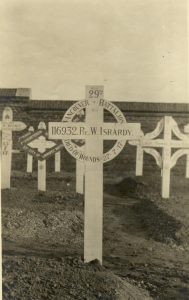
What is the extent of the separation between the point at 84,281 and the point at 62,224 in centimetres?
177

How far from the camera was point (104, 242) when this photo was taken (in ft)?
13.7

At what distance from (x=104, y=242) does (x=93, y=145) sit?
1768 mm

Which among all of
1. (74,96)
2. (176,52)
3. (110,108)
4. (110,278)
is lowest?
(110,278)

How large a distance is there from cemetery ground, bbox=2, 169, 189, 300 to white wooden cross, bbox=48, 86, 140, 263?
33 cm

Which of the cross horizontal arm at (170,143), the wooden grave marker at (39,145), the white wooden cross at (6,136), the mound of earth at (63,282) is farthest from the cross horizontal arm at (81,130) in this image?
the cross horizontal arm at (170,143)

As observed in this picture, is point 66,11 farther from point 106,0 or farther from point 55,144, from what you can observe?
point 55,144

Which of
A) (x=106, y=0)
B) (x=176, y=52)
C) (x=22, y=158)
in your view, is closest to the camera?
(x=106, y=0)

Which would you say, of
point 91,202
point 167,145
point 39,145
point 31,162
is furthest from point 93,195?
point 31,162

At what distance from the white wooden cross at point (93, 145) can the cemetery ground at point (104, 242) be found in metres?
0.33

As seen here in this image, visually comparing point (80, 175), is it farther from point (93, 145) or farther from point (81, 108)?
point (81, 108)

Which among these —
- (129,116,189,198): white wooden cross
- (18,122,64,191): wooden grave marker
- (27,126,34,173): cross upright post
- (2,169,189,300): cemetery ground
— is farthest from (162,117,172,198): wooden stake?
(27,126,34,173): cross upright post

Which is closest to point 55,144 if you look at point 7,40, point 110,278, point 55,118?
point 55,118

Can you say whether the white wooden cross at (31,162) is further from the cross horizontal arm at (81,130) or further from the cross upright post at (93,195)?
the cross upright post at (93,195)

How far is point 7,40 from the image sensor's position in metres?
3.46
